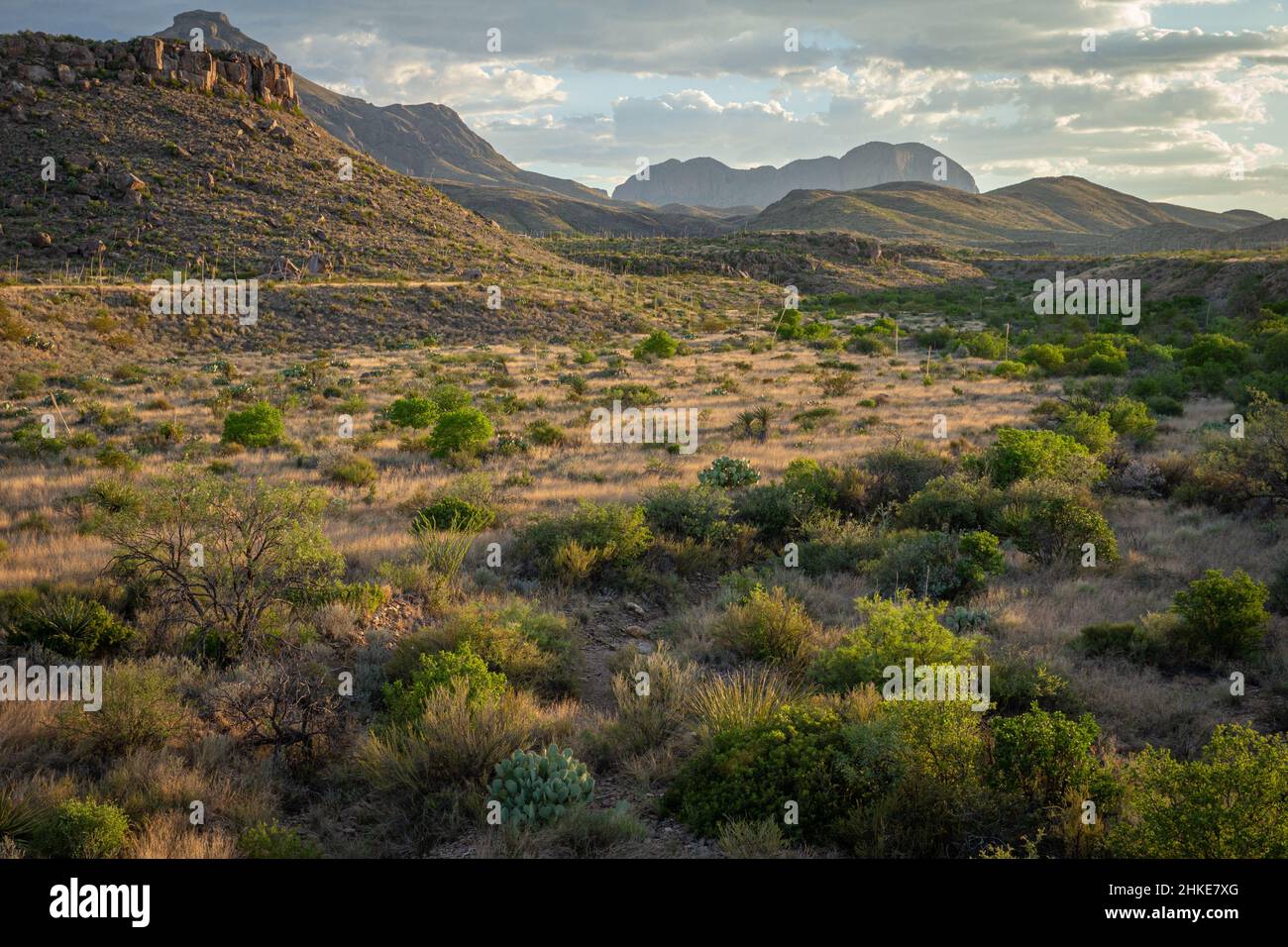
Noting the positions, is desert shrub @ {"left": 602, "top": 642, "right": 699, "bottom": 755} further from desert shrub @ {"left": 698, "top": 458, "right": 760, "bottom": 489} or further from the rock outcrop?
the rock outcrop

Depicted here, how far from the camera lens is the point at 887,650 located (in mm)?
6051

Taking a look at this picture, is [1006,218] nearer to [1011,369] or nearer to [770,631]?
[1011,369]

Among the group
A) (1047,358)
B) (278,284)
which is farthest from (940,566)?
(278,284)

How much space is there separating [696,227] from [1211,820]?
6399 inches

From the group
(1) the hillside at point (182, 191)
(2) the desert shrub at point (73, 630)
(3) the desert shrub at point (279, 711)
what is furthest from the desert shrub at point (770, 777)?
(1) the hillside at point (182, 191)

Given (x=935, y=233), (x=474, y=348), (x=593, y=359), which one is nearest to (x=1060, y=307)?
(x=593, y=359)

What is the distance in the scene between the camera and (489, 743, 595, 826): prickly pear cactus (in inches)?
176

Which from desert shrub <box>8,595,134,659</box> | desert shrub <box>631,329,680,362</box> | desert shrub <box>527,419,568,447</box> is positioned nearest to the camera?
desert shrub <box>8,595,134,659</box>

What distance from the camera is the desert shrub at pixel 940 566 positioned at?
28.5ft

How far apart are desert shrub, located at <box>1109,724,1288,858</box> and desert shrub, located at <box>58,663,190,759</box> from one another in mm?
5989

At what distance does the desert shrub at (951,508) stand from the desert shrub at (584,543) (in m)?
4.02

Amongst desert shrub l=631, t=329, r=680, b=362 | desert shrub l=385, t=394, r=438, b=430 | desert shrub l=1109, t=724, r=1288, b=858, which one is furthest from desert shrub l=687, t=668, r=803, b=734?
desert shrub l=631, t=329, r=680, b=362

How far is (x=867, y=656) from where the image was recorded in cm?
604
